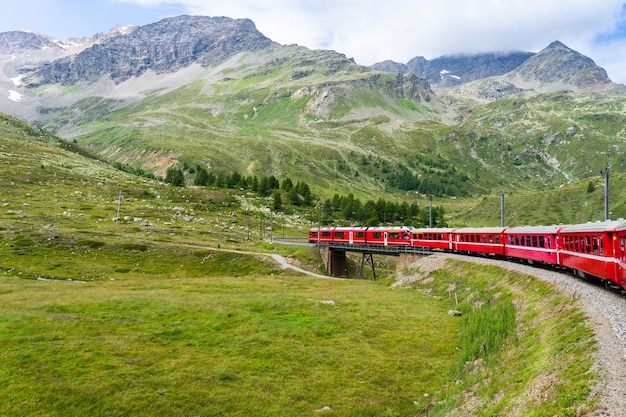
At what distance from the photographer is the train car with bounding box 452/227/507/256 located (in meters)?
55.2

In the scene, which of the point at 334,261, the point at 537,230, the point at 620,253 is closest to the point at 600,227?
the point at 620,253

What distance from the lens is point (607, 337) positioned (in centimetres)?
1612

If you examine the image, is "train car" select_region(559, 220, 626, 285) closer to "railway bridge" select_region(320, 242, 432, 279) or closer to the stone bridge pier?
"railway bridge" select_region(320, 242, 432, 279)

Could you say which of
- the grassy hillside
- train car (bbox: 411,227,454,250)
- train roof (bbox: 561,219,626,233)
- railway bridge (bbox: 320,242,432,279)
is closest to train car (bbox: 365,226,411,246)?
train car (bbox: 411,227,454,250)

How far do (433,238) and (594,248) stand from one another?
46820mm

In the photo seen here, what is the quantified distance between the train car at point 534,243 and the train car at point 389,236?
97.4ft

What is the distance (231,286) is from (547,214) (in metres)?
189

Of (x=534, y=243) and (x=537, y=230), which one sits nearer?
(x=537, y=230)

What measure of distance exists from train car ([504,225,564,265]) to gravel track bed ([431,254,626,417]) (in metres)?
9.99

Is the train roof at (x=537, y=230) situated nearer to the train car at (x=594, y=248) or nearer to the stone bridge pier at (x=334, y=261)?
the train car at (x=594, y=248)

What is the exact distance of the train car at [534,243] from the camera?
39219mm

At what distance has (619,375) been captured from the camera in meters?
12.8

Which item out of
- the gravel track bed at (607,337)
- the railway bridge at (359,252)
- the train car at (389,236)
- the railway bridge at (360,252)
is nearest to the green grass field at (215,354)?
the gravel track bed at (607,337)

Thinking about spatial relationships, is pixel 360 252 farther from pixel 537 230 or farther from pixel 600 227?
pixel 600 227
